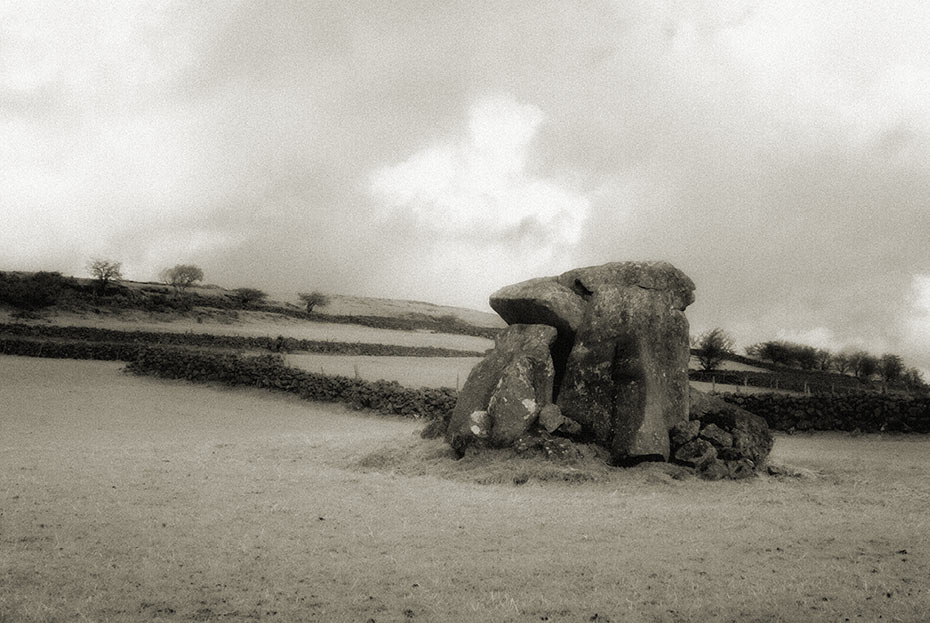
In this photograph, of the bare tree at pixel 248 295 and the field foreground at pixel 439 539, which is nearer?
the field foreground at pixel 439 539

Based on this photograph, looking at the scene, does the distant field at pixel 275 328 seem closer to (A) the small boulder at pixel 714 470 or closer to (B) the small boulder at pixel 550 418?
(B) the small boulder at pixel 550 418

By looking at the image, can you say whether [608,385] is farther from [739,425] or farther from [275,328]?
[275,328]

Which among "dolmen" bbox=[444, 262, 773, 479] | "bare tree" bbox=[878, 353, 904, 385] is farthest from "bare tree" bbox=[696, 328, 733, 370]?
"dolmen" bbox=[444, 262, 773, 479]

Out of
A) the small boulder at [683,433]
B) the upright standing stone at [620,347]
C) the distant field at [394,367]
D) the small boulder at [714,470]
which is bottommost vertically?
the distant field at [394,367]

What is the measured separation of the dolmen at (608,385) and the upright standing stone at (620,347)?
22 mm

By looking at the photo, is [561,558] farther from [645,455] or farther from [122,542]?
[645,455]

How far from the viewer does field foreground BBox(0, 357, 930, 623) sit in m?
6.29

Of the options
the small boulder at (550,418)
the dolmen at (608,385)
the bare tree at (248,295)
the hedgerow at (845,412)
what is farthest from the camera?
the bare tree at (248,295)

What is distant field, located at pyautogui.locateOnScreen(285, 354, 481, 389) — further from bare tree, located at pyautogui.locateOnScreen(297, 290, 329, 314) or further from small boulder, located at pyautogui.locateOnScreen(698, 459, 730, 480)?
bare tree, located at pyautogui.locateOnScreen(297, 290, 329, 314)

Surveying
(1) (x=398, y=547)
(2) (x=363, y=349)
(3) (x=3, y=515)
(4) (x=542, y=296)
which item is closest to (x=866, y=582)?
(1) (x=398, y=547)

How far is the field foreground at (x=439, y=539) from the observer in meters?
6.29

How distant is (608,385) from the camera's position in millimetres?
14523

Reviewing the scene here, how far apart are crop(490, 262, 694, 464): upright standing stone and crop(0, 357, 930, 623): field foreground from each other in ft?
3.55

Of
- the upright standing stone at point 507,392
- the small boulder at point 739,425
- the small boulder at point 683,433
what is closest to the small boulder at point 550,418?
the upright standing stone at point 507,392
